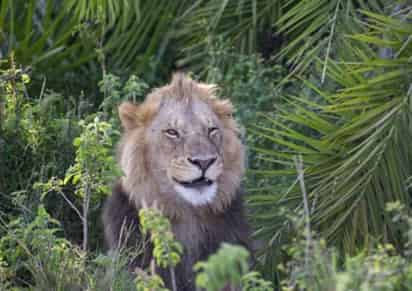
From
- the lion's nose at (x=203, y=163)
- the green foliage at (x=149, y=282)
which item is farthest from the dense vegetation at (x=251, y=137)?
the lion's nose at (x=203, y=163)

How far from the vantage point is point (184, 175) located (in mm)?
5879

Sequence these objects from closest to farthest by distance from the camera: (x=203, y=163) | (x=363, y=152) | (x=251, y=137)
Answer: (x=203, y=163) → (x=363, y=152) → (x=251, y=137)

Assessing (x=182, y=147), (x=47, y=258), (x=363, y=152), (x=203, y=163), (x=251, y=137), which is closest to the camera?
(x=47, y=258)

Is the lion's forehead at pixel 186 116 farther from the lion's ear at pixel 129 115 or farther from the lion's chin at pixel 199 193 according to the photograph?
the lion's chin at pixel 199 193

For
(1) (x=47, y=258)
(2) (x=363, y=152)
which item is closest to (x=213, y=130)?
(2) (x=363, y=152)

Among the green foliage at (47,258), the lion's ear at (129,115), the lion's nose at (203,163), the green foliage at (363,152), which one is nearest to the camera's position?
the green foliage at (47,258)

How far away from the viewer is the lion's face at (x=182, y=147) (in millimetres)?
5898

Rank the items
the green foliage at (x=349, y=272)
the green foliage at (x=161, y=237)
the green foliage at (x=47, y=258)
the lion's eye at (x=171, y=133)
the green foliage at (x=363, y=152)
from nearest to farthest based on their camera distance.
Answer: the green foliage at (x=349, y=272)
the green foliage at (x=161, y=237)
the green foliage at (x=47, y=258)
the lion's eye at (x=171, y=133)
the green foliage at (x=363, y=152)

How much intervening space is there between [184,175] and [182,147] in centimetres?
14

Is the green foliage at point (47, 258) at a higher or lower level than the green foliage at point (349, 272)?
lower

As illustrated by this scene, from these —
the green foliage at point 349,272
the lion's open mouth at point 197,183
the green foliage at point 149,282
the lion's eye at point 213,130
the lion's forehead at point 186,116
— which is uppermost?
the lion's forehead at point 186,116

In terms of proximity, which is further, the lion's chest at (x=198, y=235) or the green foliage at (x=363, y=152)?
the green foliage at (x=363, y=152)

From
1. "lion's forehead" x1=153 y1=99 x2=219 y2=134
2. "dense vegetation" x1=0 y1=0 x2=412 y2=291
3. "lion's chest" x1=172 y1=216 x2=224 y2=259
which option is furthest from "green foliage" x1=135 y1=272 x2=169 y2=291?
"lion's forehead" x1=153 y1=99 x2=219 y2=134

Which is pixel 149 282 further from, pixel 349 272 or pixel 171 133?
pixel 171 133
